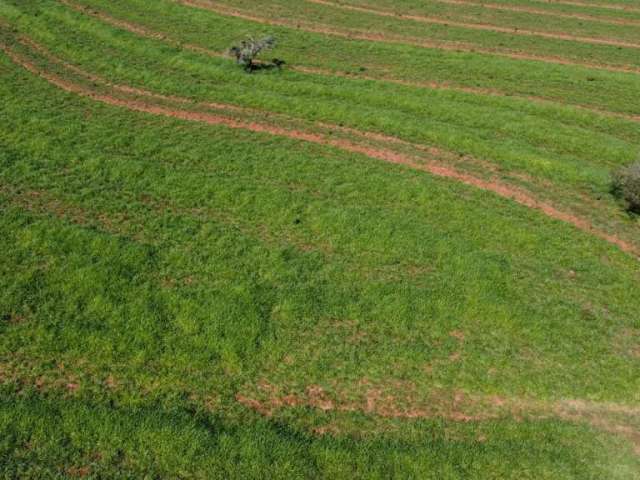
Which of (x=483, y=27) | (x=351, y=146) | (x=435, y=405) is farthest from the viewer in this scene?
(x=483, y=27)

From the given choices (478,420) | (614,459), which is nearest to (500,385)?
(478,420)

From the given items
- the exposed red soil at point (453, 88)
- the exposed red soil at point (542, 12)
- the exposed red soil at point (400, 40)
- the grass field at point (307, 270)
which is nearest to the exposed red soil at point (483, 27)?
the exposed red soil at point (400, 40)

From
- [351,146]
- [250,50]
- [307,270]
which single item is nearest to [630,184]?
[351,146]

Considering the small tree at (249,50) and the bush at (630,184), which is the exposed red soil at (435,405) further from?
the small tree at (249,50)

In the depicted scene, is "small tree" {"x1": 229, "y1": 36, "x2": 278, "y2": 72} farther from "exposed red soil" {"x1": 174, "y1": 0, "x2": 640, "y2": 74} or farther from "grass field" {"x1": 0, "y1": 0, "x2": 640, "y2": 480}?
"exposed red soil" {"x1": 174, "y1": 0, "x2": 640, "y2": 74}

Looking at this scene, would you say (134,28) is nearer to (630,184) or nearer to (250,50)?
(250,50)

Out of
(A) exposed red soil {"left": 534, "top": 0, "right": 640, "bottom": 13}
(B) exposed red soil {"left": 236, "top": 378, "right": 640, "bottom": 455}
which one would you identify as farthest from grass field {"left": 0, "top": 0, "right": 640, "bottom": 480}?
(A) exposed red soil {"left": 534, "top": 0, "right": 640, "bottom": 13}
